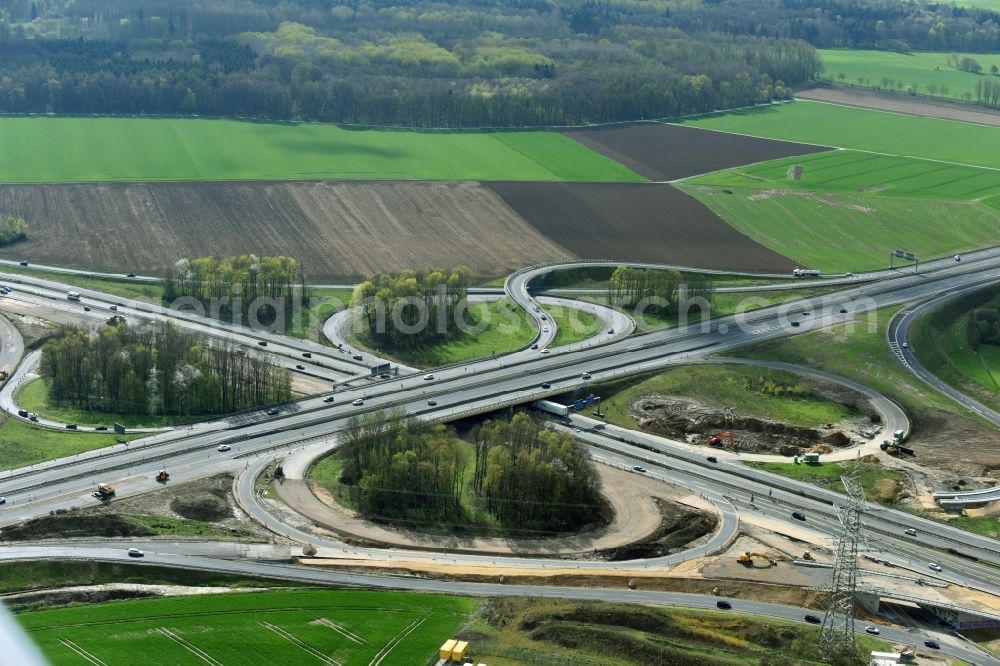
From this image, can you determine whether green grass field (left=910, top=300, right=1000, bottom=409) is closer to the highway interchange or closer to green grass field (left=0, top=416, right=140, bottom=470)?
the highway interchange

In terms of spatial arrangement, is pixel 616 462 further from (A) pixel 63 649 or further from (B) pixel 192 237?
(B) pixel 192 237

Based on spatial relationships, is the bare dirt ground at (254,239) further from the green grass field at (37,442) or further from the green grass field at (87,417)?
the green grass field at (37,442)

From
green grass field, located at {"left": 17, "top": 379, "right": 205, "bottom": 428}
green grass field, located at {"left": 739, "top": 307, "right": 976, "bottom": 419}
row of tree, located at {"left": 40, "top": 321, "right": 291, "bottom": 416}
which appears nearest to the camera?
green grass field, located at {"left": 17, "top": 379, "right": 205, "bottom": 428}

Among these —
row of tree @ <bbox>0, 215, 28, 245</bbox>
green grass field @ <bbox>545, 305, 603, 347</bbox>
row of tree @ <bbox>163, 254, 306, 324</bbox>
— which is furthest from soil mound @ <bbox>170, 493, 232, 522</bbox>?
row of tree @ <bbox>0, 215, 28, 245</bbox>

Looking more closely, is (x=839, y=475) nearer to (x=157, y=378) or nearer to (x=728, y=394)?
(x=728, y=394)

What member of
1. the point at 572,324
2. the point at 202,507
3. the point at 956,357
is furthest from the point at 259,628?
the point at 956,357

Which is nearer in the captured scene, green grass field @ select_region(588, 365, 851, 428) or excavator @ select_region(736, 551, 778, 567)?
excavator @ select_region(736, 551, 778, 567)

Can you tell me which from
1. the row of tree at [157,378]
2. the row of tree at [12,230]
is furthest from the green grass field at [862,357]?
the row of tree at [12,230]
